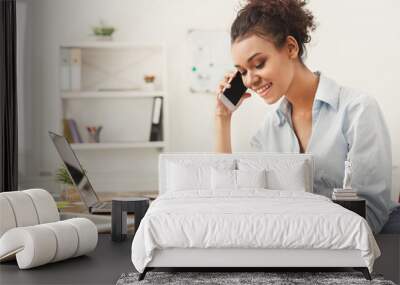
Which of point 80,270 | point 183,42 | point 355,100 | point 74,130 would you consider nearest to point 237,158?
point 355,100

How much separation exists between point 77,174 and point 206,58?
5.47 ft

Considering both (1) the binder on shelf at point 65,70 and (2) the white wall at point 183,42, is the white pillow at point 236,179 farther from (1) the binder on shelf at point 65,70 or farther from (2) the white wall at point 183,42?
(1) the binder on shelf at point 65,70

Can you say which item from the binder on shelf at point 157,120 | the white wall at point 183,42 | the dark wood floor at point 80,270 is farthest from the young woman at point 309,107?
the dark wood floor at point 80,270

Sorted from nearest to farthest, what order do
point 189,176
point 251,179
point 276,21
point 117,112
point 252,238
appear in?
1. point 252,238
2. point 251,179
3. point 189,176
4. point 276,21
5. point 117,112

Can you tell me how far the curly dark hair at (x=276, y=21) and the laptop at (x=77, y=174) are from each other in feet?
5.86

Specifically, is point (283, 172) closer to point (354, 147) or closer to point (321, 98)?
point (354, 147)

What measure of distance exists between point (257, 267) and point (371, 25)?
3110mm

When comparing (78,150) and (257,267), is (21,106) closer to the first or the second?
(78,150)

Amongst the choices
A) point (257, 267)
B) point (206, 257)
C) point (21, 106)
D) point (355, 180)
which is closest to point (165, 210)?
point (206, 257)

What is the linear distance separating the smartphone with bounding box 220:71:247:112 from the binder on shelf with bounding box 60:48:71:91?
4.70ft

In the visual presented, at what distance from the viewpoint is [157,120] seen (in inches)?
258

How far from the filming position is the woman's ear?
20.4ft

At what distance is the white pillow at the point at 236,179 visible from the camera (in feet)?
17.4

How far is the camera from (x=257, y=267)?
434 cm
